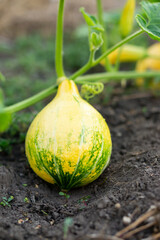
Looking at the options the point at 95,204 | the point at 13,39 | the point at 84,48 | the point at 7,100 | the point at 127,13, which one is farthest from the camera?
the point at 13,39

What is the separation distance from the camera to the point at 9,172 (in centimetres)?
203

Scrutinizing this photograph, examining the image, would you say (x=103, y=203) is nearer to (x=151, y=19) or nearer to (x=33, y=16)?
(x=151, y=19)

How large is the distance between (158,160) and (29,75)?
2.49 m

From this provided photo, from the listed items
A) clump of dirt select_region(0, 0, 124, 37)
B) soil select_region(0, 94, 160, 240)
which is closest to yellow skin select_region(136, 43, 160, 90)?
soil select_region(0, 94, 160, 240)

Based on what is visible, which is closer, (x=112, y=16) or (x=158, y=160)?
(x=158, y=160)

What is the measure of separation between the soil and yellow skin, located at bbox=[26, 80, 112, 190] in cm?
12

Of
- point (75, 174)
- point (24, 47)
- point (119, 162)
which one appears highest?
point (24, 47)

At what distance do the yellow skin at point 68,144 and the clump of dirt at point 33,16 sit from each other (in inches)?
156

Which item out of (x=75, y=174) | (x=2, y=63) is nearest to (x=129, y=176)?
(x=75, y=174)

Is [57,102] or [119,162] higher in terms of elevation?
[57,102]

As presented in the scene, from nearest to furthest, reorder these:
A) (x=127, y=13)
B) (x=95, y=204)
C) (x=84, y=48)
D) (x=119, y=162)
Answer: (x=95, y=204), (x=119, y=162), (x=127, y=13), (x=84, y=48)

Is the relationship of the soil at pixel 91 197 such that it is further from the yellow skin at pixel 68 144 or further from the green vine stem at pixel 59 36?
the green vine stem at pixel 59 36

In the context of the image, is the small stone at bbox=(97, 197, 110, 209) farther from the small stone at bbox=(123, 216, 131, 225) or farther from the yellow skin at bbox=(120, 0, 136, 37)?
the yellow skin at bbox=(120, 0, 136, 37)

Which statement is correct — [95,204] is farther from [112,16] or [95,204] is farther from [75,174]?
[112,16]
